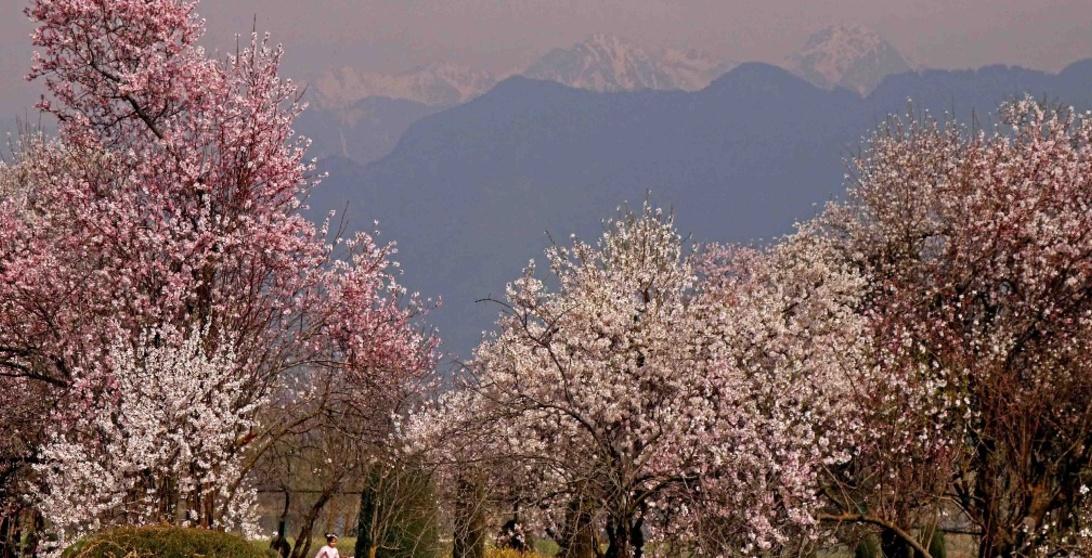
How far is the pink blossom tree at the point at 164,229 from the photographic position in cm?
2381

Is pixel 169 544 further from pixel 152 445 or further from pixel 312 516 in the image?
pixel 312 516

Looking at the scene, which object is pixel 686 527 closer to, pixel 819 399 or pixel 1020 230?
pixel 819 399

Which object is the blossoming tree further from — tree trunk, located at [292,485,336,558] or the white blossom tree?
the white blossom tree

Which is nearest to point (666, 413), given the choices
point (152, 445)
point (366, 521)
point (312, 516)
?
point (152, 445)

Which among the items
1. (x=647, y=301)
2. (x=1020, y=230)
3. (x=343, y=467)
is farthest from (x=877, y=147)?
(x=343, y=467)

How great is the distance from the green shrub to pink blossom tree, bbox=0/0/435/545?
151 inches

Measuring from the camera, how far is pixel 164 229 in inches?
943

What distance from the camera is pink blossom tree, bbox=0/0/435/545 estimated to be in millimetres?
23812

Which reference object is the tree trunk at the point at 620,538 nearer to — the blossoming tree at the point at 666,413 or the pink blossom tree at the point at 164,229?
the blossoming tree at the point at 666,413

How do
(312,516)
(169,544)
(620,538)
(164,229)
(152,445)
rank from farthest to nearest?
(312,516)
(164,229)
(152,445)
(620,538)
(169,544)

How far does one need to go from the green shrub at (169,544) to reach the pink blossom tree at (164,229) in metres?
3.84

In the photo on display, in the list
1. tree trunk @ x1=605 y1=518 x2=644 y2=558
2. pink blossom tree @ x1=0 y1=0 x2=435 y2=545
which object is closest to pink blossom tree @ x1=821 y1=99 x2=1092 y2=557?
tree trunk @ x1=605 y1=518 x2=644 y2=558

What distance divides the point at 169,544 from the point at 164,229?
654cm

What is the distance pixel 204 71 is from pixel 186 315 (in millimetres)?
4831
